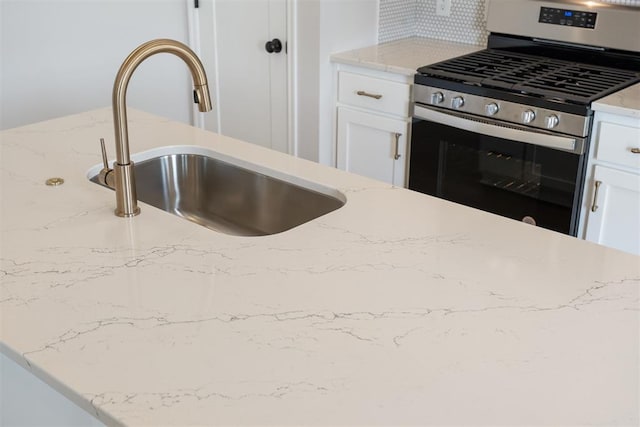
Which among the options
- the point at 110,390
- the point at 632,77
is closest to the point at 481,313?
the point at 110,390

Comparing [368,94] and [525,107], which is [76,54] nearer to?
[368,94]

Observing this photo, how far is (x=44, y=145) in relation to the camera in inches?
88.0

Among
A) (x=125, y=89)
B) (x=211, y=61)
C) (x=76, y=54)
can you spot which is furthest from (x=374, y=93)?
(x=125, y=89)

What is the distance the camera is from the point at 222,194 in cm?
220

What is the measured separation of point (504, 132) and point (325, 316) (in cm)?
176

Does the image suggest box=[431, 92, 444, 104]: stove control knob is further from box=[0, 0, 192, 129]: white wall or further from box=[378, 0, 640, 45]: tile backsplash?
box=[0, 0, 192, 129]: white wall

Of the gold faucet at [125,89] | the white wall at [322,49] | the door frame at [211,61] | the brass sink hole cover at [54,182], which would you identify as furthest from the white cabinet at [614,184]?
the brass sink hole cover at [54,182]

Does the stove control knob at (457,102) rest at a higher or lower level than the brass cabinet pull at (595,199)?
higher

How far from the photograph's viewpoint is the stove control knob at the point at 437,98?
3.08 meters

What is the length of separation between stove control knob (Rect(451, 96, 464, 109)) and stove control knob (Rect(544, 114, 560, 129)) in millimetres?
361

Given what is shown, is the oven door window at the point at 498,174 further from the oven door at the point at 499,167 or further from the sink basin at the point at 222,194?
the sink basin at the point at 222,194

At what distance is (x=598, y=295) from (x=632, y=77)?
1858 mm

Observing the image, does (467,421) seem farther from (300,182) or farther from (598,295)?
(300,182)

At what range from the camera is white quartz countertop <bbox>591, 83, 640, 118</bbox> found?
2.62m
